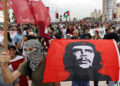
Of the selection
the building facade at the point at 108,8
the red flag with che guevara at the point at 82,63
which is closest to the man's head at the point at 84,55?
the red flag with che guevara at the point at 82,63

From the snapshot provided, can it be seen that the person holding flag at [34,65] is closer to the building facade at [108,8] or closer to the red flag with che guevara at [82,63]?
the red flag with che guevara at [82,63]

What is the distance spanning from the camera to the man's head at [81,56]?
3.20 metres

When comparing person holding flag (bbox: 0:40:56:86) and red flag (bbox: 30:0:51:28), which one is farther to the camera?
red flag (bbox: 30:0:51:28)

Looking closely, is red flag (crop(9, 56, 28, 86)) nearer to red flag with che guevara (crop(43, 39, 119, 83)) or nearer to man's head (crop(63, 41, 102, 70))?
red flag with che guevara (crop(43, 39, 119, 83))

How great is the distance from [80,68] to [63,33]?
14.0 m

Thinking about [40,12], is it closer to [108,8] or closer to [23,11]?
[23,11]

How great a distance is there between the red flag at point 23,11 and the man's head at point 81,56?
42.1 inches

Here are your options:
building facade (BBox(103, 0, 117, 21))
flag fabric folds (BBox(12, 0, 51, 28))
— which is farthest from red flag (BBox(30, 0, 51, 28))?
building facade (BBox(103, 0, 117, 21))

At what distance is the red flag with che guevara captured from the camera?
10.3 feet

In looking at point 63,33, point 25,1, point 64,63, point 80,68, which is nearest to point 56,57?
point 64,63

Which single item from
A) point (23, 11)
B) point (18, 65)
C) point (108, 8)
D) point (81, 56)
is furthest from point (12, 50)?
point (108, 8)

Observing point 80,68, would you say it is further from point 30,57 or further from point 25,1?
point 25,1

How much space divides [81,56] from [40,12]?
41.0 inches

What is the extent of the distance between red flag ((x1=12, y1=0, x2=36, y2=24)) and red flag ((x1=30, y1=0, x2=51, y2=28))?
0.14m
